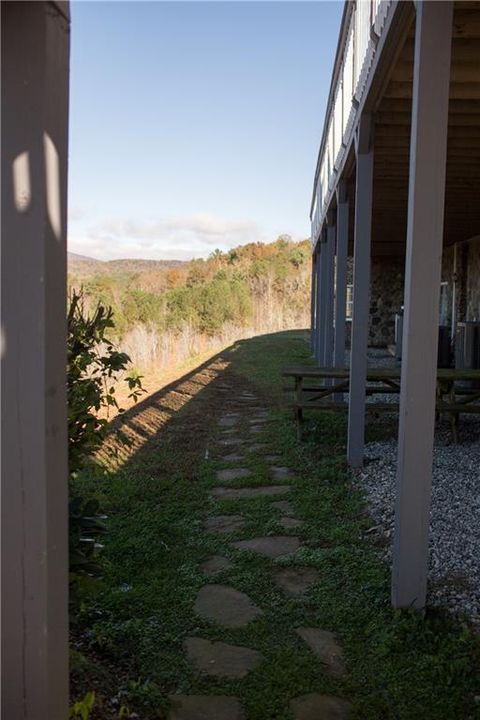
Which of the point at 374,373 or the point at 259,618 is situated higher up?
the point at 374,373

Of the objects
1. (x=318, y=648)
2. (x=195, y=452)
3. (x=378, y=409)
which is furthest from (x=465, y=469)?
(x=318, y=648)

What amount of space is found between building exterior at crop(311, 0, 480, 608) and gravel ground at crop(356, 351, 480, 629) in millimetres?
246

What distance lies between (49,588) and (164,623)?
1.38m

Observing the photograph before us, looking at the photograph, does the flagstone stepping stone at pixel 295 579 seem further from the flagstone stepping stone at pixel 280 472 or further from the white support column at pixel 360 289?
the white support column at pixel 360 289

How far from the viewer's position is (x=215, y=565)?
360cm

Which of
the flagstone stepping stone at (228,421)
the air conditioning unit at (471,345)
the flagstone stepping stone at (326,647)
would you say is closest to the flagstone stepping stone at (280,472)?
the flagstone stepping stone at (228,421)

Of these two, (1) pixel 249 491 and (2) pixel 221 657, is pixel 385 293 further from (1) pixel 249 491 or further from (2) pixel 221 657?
(2) pixel 221 657

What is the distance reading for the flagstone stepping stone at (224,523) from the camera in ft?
13.7

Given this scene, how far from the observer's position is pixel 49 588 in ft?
5.49

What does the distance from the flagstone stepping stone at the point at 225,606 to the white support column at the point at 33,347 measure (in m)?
1.32

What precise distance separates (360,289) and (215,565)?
277cm

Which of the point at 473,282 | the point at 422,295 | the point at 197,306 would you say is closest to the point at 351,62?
the point at 422,295

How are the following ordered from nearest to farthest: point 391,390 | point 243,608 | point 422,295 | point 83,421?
point 83,421, point 422,295, point 243,608, point 391,390

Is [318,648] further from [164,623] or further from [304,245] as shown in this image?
[304,245]
